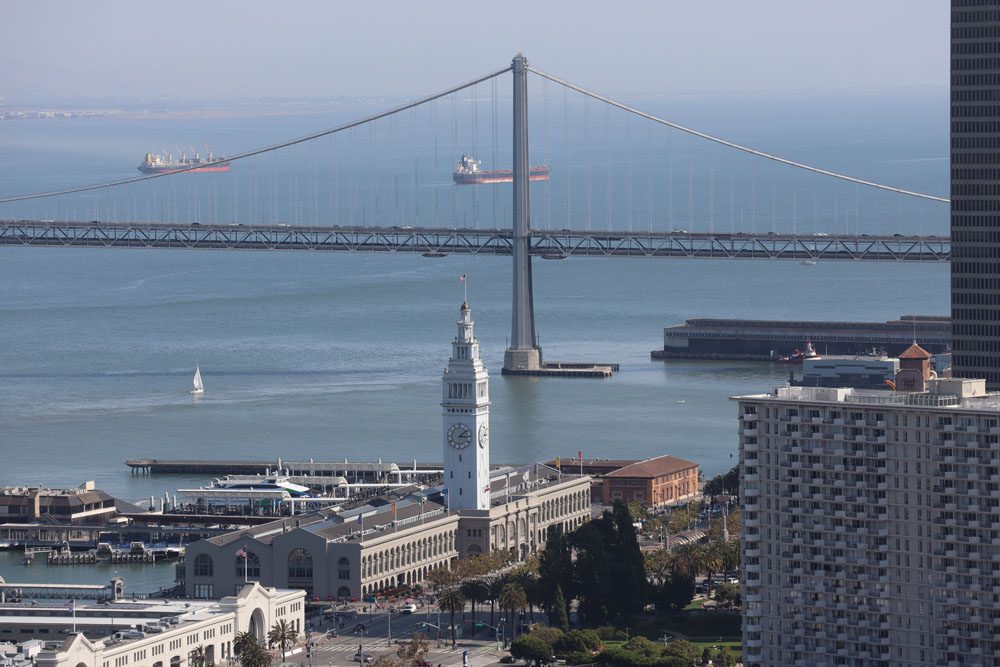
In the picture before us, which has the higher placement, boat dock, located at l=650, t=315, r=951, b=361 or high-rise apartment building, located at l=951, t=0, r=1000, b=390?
high-rise apartment building, located at l=951, t=0, r=1000, b=390

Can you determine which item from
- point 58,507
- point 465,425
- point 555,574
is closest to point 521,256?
point 58,507

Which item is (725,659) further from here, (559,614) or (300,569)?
(300,569)

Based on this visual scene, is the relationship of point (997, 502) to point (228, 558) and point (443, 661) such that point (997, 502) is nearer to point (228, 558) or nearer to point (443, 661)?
point (443, 661)

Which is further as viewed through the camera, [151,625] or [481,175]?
[481,175]

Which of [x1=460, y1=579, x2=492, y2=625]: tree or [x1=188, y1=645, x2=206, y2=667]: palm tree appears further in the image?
[x1=460, y1=579, x2=492, y2=625]: tree

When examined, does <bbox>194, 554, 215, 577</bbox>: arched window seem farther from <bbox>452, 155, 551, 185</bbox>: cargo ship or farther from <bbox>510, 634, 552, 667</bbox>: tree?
<bbox>452, 155, 551, 185</bbox>: cargo ship

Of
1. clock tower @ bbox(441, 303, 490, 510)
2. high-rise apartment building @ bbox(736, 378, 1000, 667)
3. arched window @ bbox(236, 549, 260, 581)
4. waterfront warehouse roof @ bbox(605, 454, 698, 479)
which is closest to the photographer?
high-rise apartment building @ bbox(736, 378, 1000, 667)

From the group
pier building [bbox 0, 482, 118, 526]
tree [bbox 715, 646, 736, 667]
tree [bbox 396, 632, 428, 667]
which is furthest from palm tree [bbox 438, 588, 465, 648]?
pier building [bbox 0, 482, 118, 526]

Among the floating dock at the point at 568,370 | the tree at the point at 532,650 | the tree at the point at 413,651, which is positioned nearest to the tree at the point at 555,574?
the tree at the point at 413,651
